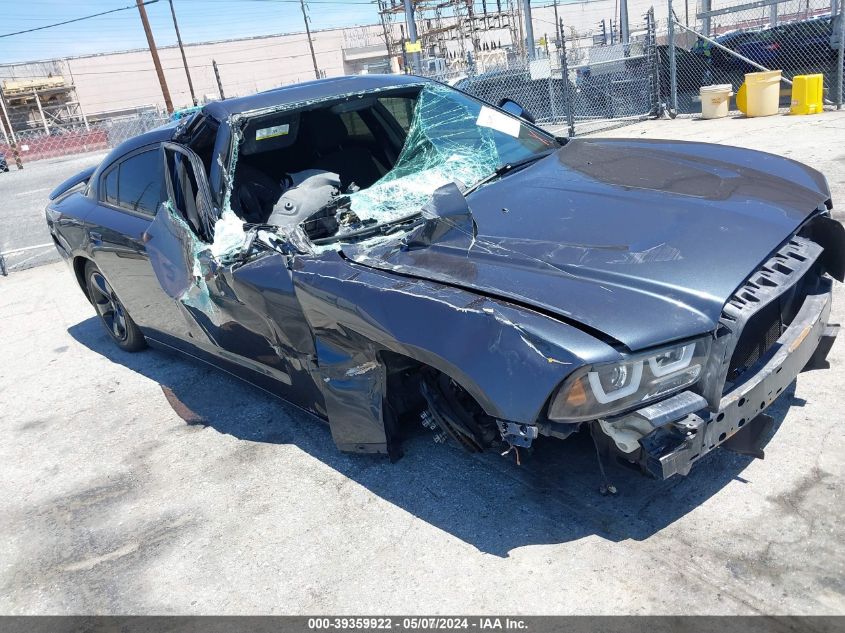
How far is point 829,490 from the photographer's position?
98.0 inches

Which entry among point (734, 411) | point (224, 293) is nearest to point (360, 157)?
point (224, 293)

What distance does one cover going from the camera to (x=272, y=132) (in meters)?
3.99

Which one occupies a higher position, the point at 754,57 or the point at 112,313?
the point at 754,57

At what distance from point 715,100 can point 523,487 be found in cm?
1020

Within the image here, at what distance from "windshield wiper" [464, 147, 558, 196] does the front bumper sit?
1521mm

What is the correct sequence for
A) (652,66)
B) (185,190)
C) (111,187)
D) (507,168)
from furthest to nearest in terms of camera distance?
(652,66) < (111,187) < (185,190) < (507,168)

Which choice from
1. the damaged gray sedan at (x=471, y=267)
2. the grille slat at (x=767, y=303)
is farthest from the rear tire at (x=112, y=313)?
the grille slat at (x=767, y=303)

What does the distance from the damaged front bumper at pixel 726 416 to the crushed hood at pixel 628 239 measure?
0.25m

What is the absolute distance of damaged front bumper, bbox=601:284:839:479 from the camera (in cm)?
216

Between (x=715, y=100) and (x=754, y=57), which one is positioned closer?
(x=715, y=100)

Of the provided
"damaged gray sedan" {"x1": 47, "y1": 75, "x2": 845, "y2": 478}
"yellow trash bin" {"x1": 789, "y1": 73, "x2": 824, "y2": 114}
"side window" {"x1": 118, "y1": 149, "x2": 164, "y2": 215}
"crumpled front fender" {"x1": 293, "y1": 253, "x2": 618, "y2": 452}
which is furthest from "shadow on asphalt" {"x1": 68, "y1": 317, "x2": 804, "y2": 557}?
"yellow trash bin" {"x1": 789, "y1": 73, "x2": 824, "y2": 114}

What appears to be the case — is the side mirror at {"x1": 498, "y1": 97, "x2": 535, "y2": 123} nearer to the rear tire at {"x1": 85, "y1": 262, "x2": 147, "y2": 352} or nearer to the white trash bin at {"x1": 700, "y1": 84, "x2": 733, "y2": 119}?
the rear tire at {"x1": 85, "y1": 262, "x2": 147, "y2": 352}

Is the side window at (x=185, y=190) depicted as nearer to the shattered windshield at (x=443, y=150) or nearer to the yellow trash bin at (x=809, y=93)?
the shattered windshield at (x=443, y=150)

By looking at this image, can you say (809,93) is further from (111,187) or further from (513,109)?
(111,187)
